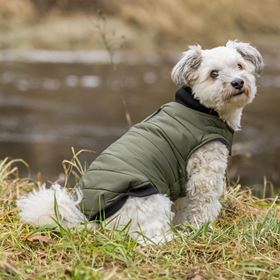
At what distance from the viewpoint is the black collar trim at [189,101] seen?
499 centimetres

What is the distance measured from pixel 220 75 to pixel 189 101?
288 mm

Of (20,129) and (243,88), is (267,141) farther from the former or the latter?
(243,88)

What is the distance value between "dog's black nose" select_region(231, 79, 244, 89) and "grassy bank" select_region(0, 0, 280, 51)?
2050 centimetres

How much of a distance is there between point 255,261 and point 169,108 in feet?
4.47

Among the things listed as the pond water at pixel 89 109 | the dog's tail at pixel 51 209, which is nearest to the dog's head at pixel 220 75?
the dog's tail at pixel 51 209

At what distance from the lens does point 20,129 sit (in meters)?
13.2

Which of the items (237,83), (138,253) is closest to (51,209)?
(138,253)

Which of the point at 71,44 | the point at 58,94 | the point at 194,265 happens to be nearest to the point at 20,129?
the point at 58,94

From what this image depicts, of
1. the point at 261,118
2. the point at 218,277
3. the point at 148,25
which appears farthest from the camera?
the point at 148,25

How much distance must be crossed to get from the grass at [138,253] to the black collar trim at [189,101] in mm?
809

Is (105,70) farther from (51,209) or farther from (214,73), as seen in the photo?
(51,209)

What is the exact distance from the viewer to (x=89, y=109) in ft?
49.9

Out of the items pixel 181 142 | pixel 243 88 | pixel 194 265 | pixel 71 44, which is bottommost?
pixel 71 44

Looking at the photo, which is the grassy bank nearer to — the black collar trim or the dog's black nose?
the black collar trim
